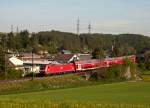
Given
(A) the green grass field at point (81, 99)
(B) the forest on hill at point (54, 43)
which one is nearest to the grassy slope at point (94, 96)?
(A) the green grass field at point (81, 99)

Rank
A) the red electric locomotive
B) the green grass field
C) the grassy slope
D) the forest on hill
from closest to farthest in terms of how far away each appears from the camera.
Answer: the green grass field, the grassy slope, the red electric locomotive, the forest on hill

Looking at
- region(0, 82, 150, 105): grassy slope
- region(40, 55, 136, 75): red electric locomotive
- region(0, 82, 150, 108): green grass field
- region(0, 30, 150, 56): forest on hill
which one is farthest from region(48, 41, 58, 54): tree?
region(0, 82, 150, 108): green grass field

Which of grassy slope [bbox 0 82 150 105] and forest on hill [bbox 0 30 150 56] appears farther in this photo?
forest on hill [bbox 0 30 150 56]

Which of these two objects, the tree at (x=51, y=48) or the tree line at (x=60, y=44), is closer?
the tree line at (x=60, y=44)

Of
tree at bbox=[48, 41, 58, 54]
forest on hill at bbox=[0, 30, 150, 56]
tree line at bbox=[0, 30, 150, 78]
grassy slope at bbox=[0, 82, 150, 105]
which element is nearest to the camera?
grassy slope at bbox=[0, 82, 150, 105]

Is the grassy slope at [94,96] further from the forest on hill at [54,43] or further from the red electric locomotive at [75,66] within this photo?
the forest on hill at [54,43]

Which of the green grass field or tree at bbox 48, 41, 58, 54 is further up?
tree at bbox 48, 41, 58, 54

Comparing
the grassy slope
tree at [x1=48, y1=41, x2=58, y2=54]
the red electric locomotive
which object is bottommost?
the grassy slope

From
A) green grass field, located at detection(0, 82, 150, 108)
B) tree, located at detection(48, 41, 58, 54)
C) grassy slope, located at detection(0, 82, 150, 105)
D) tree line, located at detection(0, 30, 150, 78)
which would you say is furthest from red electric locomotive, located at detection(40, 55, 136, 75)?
tree, located at detection(48, 41, 58, 54)

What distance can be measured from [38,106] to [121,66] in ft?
176

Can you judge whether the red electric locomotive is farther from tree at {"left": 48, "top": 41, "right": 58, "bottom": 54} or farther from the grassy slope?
tree at {"left": 48, "top": 41, "right": 58, "bottom": 54}

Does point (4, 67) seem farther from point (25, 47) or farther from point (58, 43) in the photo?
point (58, 43)

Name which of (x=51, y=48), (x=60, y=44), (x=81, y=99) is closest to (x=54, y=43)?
(x=51, y=48)

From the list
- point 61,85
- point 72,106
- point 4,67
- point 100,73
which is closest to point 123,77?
point 100,73
